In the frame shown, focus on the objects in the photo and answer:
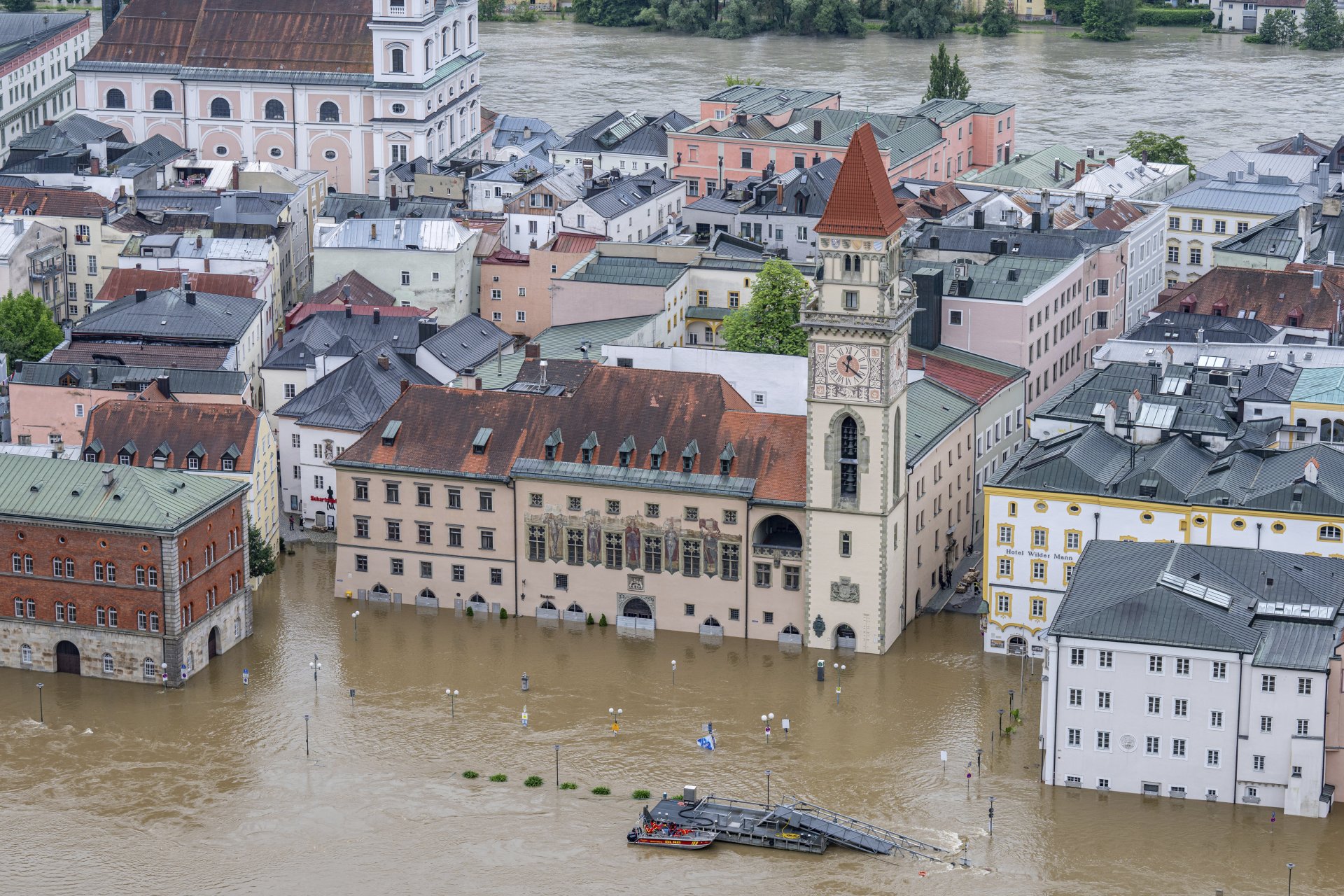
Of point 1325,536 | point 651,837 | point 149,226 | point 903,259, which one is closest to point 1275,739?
point 1325,536

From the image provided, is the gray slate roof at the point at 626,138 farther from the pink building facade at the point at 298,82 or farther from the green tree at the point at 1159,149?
the green tree at the point at 1159,149

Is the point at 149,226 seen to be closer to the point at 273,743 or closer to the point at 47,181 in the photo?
the point at 47,181

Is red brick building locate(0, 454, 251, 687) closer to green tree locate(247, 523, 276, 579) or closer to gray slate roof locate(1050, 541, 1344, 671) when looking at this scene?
green tree locate(247, 523, 276, 579)

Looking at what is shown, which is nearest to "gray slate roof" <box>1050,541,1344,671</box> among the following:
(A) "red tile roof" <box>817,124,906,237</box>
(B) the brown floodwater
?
(B) the brown floodwater

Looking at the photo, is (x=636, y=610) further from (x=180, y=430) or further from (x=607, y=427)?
(x=180, y=430)

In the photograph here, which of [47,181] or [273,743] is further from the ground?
[47,181]

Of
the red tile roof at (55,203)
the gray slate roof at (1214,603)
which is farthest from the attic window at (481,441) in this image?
the red tile roof at (55,203)
